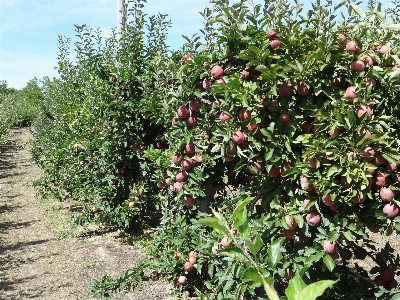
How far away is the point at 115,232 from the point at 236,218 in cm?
561

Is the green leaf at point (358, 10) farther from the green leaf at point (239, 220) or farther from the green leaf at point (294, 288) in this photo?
the green leaf at point (294, 288)

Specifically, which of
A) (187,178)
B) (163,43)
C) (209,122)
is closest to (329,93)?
(209,122)

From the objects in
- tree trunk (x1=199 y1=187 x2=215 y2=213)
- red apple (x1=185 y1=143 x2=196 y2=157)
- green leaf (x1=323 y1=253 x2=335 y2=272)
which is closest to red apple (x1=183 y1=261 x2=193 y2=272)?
tree trunk (x1=199 y1=187 x2=215 y2=213)

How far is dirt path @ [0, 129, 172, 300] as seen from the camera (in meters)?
4.46

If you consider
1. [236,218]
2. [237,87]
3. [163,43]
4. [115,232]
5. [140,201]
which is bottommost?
[115,232]

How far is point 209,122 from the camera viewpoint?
287 centimetres

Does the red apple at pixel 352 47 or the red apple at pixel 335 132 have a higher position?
the red apple at pixel 352 47

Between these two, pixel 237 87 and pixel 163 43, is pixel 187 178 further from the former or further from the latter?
pixel 163 43

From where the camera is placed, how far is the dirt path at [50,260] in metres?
4.46

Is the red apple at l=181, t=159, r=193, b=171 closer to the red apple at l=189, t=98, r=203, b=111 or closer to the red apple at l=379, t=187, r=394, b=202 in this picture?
the red apple at l=189, t=98, r=203, b=111

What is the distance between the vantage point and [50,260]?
5.40m

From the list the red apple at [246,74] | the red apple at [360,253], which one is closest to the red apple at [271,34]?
the red apple at [246,74]

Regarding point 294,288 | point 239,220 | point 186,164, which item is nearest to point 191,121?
point 186,164

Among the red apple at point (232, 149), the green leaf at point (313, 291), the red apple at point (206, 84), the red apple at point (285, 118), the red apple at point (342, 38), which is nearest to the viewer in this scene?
the green leaf at point (313, 291)
